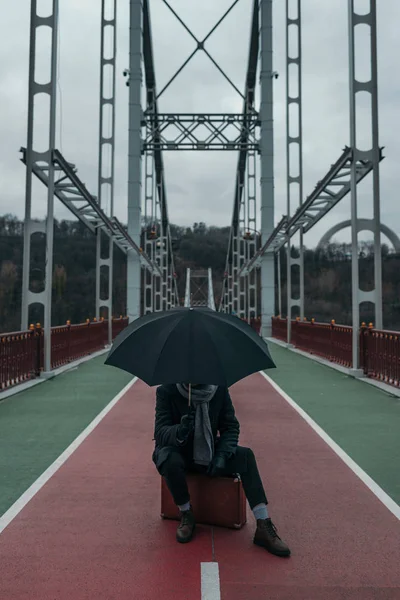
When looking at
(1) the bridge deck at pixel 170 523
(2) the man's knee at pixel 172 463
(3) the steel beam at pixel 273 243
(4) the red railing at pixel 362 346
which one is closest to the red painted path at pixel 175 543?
(1) the bridge deck at pixel 170 523

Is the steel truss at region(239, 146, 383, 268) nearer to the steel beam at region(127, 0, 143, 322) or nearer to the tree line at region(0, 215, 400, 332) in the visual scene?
the steel beam at region(127, 0, 143, 322)

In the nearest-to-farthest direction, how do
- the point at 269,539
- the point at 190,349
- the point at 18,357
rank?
the point at 190,349
the point at 269,539
the point at 18,357

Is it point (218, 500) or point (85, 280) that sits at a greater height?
point (85, 280)

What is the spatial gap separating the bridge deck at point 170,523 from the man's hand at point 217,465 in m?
0.41

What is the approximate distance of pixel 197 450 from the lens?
3.47 m

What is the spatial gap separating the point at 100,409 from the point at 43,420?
1.06m

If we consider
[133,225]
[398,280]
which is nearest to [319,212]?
[133,225]

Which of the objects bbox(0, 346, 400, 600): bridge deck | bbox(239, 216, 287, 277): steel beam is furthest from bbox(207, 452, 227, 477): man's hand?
bbox(239, 216, 287, 277): steel beam

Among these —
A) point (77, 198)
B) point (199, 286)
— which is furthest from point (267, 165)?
point (199, 286)

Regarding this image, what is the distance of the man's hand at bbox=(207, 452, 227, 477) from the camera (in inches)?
134

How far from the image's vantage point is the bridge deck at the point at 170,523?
2.90 meters

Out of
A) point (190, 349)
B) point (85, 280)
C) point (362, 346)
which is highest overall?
point (85, 280)

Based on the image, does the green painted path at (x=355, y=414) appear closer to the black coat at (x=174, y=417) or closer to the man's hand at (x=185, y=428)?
the black coat at (x=174, y=417)

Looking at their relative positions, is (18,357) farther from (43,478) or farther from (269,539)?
(269,539)
